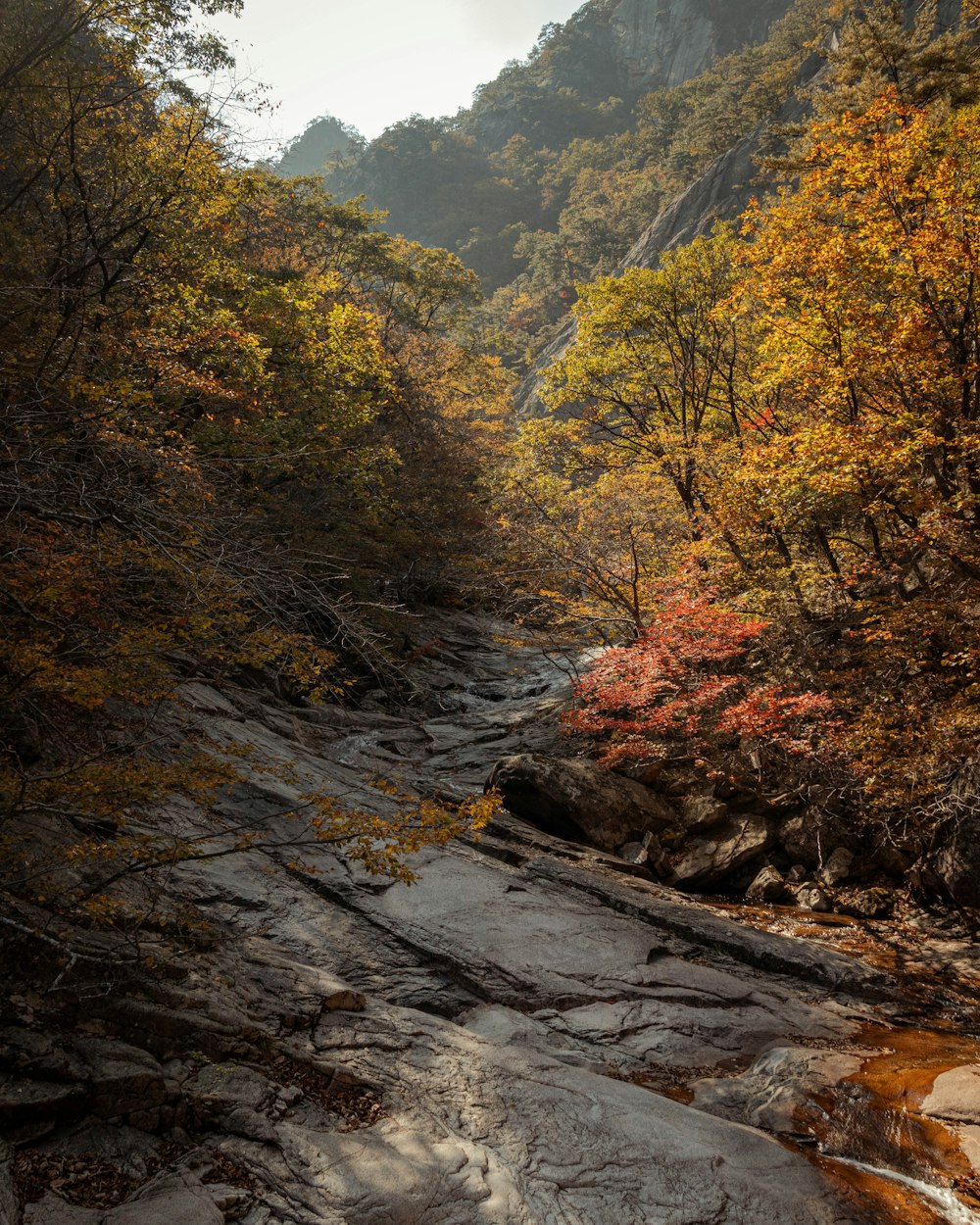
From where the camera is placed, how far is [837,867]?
10227 millimetres

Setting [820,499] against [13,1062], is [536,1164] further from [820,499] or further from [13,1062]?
[820,499]

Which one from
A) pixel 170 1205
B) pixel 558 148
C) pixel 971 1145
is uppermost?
pixel 558 148

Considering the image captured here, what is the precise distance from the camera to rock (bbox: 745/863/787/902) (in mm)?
10031

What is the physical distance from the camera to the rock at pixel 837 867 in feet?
33.2

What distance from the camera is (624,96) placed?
87.8 metres

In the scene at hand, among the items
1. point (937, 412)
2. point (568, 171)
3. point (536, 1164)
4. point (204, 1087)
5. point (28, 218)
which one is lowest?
point (536, 1164)

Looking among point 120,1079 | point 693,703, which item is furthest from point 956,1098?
point 693,703

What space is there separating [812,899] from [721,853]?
147 centimetres

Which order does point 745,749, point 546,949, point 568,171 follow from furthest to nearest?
point 568,171
point 745,749
point 546,949

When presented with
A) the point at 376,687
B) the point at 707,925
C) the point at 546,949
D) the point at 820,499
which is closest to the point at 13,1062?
the point at 546,949

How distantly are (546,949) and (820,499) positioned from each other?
331 inches

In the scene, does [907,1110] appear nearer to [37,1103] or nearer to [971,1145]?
[971,1145]

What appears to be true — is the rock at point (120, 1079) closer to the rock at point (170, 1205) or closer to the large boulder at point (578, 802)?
the rock at point (170, 1205)

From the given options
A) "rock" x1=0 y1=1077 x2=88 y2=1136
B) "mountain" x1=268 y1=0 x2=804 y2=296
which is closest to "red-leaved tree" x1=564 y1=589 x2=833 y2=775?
"rock" x1=0 y1=1077 x2=88 y2=1136
